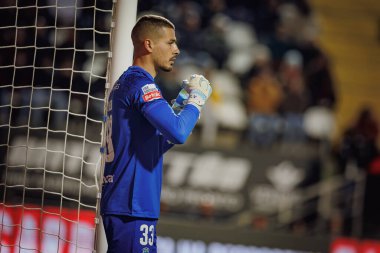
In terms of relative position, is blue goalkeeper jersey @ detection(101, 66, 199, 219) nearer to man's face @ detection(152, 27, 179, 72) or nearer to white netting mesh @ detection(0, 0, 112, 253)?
man's face @ detection(152, 27, 179, 72)

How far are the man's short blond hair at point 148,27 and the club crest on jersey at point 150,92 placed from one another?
0.83 ft

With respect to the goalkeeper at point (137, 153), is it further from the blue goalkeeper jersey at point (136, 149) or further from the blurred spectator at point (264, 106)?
the blurred spectator at point (264, 106)

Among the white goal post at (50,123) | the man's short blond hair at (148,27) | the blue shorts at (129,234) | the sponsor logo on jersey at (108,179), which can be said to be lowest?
the blue shorts at (129,234)

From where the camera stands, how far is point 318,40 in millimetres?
9117

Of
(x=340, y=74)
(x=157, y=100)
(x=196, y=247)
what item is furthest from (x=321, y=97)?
(x=157, y=100)

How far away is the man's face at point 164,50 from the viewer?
296cm

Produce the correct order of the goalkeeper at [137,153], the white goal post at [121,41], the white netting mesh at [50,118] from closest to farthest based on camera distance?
the goalkeeper at [137,153] < the white goal post at [121,41] < the white netting mesh at [50,118]

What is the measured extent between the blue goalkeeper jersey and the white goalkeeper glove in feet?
0.13

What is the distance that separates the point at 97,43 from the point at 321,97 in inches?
103

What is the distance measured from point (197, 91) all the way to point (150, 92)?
22 centimetres

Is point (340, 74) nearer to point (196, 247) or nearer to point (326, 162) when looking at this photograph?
point (326, 162)

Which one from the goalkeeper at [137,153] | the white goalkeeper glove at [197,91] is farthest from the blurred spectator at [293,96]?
the goalkeeper at [137,153]

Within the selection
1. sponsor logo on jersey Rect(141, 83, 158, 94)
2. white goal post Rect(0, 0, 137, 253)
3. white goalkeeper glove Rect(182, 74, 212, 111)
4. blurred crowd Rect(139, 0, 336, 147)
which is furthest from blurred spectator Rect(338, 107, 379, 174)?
sponsor logo on jersey Rect(141, 83, 158, 94)

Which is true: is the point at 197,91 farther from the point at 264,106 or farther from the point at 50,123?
the point at 264,106
